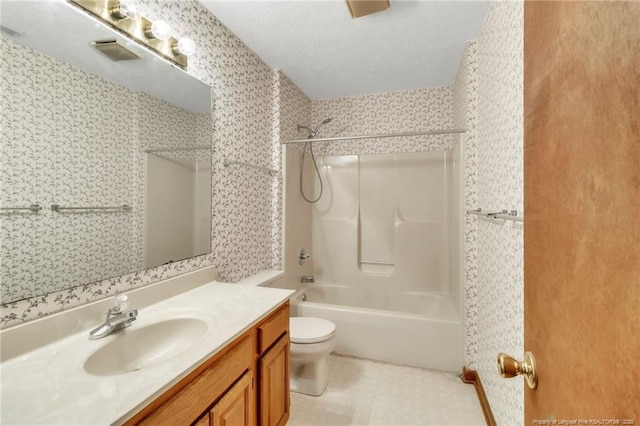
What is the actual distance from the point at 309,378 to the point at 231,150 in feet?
5.41

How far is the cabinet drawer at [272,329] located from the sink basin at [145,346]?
9.3 inches

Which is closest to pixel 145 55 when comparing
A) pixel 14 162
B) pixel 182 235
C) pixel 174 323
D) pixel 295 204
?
pixel 14 162

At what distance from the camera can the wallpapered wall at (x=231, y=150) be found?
1476mm

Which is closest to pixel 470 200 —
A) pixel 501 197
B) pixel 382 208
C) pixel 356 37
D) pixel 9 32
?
pixel 501 197

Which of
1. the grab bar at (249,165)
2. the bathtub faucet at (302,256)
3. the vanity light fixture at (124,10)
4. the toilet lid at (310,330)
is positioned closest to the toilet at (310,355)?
the toilet lid at (310,330)

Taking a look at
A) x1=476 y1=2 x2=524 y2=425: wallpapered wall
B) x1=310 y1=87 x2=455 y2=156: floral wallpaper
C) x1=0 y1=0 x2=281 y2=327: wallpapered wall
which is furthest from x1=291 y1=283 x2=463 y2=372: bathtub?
x1=310 y1=87 x2=455 y2=156: floral wallpaper

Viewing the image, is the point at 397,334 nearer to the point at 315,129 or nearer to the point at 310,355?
the point at 310,355

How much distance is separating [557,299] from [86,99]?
1551mm

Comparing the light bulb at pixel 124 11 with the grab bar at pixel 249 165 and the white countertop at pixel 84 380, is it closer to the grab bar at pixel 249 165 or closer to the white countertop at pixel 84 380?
the grab bar at pixel 249 165

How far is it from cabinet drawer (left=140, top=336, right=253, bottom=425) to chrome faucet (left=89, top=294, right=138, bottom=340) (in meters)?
0.42

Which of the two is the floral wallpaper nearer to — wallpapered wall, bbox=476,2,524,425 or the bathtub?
wallpapered wall, bbox=476,2,524,425

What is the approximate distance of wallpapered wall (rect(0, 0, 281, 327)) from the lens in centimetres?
148

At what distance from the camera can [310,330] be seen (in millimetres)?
1922

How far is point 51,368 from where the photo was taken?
803 millimetres
